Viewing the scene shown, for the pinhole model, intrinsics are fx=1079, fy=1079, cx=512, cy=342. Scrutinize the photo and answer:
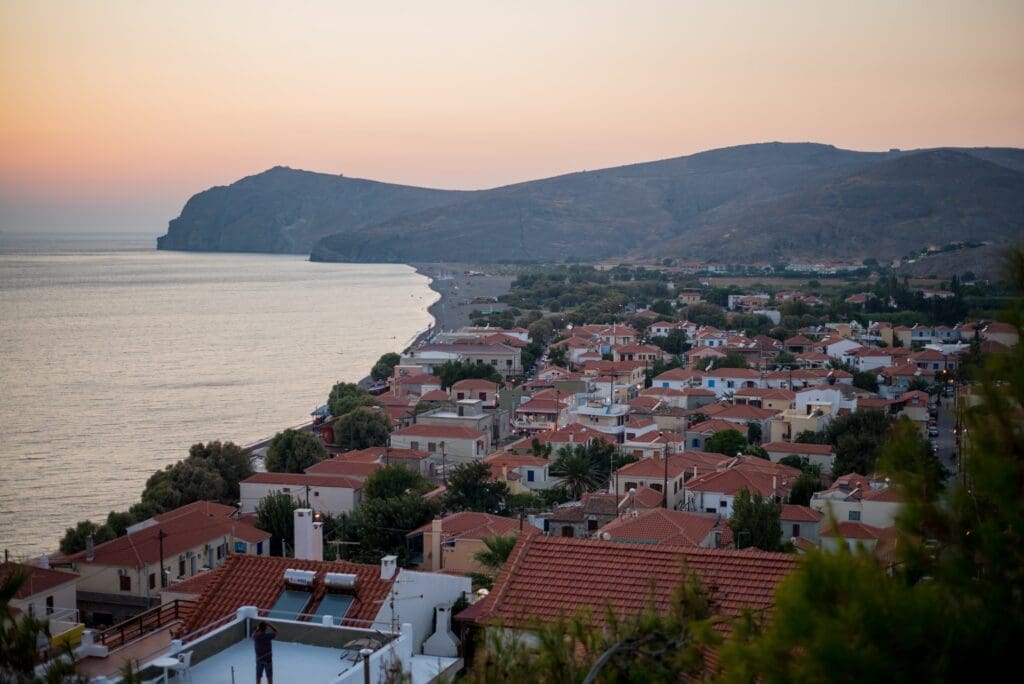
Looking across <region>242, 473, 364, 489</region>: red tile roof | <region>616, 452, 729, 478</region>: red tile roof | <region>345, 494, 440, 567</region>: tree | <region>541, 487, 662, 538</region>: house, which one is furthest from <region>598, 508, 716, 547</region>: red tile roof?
<region>242, 473, 364, 489</region>: red tile roof

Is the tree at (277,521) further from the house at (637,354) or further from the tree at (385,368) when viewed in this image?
the house at (637,354)

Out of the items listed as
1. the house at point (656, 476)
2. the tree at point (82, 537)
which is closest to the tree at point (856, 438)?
the house at point (656, 476)

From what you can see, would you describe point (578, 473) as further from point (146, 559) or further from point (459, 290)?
point (459, 290)

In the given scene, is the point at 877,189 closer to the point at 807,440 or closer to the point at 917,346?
the point at 917,346

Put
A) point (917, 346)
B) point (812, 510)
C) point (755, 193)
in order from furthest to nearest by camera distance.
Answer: point (755, 193), point (917, 346), point (812, 510)

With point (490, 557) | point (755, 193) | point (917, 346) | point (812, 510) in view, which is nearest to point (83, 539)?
point (490, 557)

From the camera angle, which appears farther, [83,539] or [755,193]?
[755,193]
